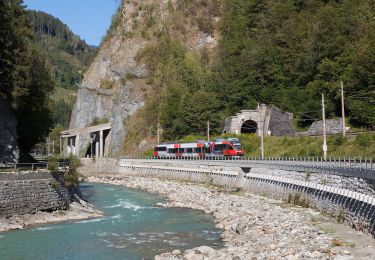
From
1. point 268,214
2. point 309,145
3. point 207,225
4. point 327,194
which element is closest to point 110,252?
point 207,225

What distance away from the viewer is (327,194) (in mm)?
32688

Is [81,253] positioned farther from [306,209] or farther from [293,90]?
[293,90]

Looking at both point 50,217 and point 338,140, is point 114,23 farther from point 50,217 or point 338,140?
point 50,217

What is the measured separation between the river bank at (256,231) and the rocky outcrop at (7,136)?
52.9 feet

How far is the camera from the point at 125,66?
119 meters

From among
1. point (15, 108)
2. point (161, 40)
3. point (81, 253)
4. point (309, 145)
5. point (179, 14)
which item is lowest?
point (81, 253)

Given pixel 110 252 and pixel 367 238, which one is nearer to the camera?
pixel 367 238

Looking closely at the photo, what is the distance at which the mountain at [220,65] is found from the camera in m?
70.5

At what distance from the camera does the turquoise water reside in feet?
85.6

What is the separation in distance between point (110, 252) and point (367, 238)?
44.0 feet

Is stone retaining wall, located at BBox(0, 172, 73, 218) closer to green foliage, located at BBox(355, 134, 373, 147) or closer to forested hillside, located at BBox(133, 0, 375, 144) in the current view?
green foliage, located at BBox(355, 134, 373, 147)

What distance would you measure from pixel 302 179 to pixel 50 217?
19630 millimetres

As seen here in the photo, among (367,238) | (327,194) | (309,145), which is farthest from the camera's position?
(309,145)

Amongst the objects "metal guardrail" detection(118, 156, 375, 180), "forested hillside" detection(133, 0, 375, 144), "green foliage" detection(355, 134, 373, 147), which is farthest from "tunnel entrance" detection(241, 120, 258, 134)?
"green foliage" detection(355, 134, 373, 147)
